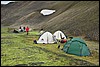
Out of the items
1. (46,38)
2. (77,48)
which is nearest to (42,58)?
(77,48)

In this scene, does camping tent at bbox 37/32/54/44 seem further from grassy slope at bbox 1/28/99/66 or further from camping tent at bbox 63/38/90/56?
camping tent at bbox 63/38/90/56

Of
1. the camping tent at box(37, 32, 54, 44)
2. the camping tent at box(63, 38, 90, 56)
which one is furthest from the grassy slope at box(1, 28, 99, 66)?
the camping tent at box(37, 32, 54, 44)

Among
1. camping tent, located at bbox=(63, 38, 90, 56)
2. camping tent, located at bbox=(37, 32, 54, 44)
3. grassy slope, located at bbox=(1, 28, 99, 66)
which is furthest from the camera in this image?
camping tent, located at bbox=(37, 32, 54, 44)

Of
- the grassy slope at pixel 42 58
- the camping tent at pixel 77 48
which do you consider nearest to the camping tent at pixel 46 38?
the grassy slope at pixel 42 58

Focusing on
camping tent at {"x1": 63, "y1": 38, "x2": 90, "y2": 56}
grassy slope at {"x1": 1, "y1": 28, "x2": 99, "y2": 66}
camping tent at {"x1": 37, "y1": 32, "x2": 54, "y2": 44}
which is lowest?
grassy slope at {"x1": 1, "y1": 28, "x2": 99, "y2": 66}

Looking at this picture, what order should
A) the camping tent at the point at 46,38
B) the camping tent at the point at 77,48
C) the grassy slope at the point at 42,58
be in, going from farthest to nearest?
1. the camping tent at the point at 46,38
2. the camping tent at the point at 77,48
3. the grassy slope at the point at 42,58

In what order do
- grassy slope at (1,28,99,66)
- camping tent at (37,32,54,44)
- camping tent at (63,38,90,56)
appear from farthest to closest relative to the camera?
camping tent at (37,32,54,44)
camping tent at (63,38,90,56)
grassy slope at (1,28,99,66)

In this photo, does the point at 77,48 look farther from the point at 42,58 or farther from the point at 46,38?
the point at 46,38

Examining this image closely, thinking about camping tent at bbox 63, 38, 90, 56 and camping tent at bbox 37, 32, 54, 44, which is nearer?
camping tent at bbox 63, 38, 90, 56

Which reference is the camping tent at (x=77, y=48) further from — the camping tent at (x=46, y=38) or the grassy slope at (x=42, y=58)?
the camping tent at (x=46, y=38)

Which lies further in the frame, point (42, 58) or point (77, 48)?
point (77, 48)

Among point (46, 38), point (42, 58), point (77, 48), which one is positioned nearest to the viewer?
point (42, 58)

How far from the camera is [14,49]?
3259 cm

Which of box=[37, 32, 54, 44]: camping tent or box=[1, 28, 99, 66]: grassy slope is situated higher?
box=[37, 32, 54, 44]: camping tent
